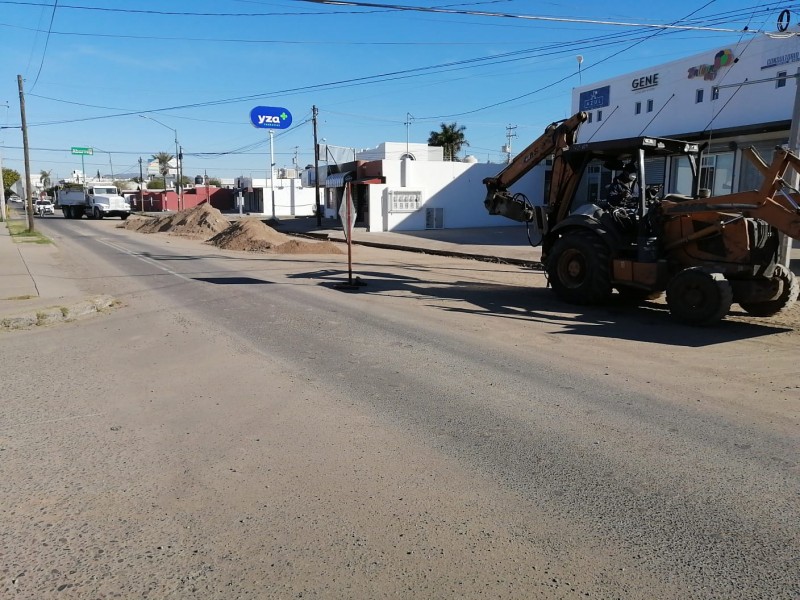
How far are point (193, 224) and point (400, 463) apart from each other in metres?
34.5

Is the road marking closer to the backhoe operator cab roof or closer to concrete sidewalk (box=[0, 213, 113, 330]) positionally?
concrete sidewalk (box=[0, 213, 113, 330])

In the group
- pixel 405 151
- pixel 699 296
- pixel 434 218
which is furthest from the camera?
pixel 405 151

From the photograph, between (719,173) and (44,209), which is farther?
(44,209)

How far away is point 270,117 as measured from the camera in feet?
171

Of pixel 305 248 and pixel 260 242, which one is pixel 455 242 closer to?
pixel 305 248

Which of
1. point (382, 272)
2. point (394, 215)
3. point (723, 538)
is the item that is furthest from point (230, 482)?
point (394, 215)

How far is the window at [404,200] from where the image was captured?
120 feet

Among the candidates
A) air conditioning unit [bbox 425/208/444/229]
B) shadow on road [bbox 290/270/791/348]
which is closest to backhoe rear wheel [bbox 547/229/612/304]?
shadow on road [bbox 290/270/791/348]

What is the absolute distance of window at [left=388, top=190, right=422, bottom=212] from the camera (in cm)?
3656

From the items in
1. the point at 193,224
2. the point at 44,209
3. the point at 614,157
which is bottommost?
the point at 193,224

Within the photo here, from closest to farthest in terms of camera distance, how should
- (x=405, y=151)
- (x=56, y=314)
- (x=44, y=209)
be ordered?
(x=56, y=314)
(x=405, y=151)
(x=44, y=209)

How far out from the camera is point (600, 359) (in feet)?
24.7

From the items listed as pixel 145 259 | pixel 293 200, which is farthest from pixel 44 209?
pixel 145 259

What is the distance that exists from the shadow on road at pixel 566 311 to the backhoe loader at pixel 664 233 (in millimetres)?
333
